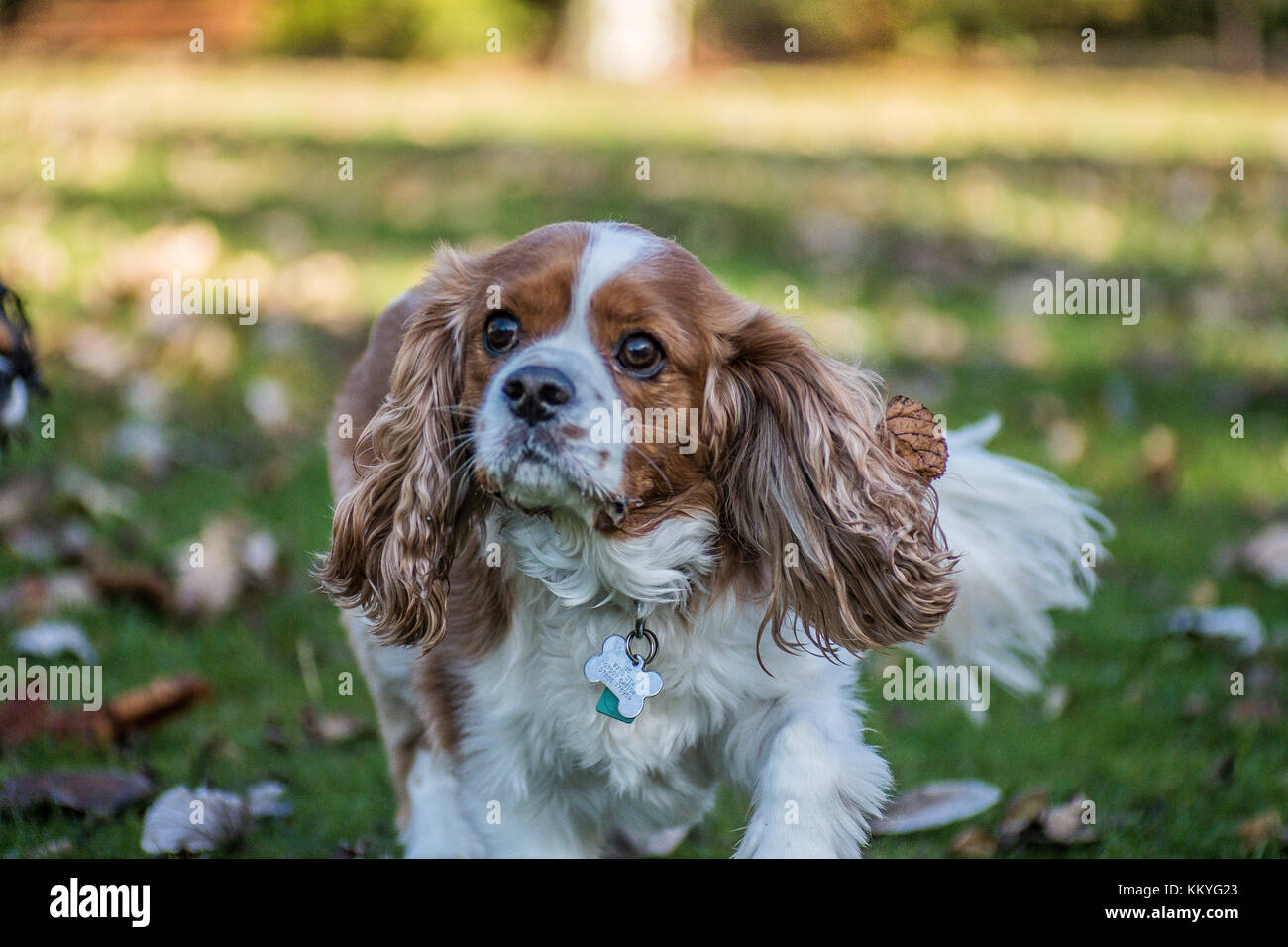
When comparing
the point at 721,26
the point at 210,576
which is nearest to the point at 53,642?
the point at 210,576

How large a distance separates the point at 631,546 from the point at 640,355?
0.36 m

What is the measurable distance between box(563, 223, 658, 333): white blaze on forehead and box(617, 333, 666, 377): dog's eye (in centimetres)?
8

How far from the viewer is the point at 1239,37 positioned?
661 inches

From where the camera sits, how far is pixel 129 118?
9898 mm

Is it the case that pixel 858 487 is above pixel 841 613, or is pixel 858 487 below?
above

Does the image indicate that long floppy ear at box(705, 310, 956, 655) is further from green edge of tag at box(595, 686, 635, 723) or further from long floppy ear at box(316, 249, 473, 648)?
long floppy ear at box(316, 249, 473, 648)

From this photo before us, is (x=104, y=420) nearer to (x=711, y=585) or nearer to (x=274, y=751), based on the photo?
(x=274, y=751)

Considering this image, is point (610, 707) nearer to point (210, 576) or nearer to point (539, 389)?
point (539, 389)

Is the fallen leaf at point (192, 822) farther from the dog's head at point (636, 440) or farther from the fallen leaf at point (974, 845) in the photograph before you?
the fallen leaf at point (974, 845)

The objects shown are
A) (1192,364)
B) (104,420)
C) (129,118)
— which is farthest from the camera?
(129,118)

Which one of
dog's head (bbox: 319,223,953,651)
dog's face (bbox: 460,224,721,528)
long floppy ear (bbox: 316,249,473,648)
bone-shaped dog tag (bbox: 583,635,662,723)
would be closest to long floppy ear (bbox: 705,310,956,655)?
dog's head (bbox: 319,223,953,651)

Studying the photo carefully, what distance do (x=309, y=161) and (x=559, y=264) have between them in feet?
22.6

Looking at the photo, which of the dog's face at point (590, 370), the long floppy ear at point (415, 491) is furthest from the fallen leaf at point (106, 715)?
the dog's face at point (590, 370)

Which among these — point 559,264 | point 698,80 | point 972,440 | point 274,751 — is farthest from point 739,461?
point 698,80
